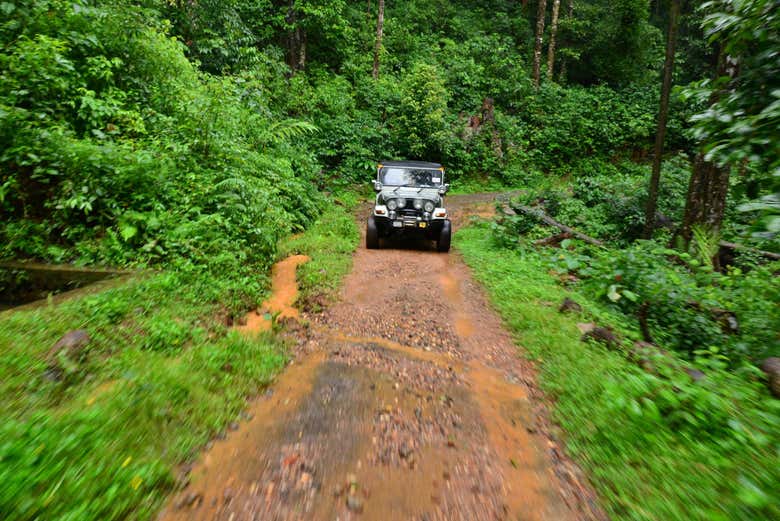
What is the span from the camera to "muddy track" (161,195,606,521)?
230cm

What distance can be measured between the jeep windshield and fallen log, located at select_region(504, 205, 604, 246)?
9.51 ft

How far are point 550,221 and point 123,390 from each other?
10.00 meters

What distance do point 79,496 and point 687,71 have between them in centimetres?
3049

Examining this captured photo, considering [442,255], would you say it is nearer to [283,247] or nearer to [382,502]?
[283,247]

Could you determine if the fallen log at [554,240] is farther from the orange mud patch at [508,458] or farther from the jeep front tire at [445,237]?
the orange mud patch at [508,458]

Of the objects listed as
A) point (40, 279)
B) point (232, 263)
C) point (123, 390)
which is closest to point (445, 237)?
point (232, 263)

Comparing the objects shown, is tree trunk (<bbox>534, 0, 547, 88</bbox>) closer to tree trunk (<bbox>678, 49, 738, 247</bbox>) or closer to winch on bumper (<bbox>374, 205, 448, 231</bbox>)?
tree trunk (<bbox>678, 49, 738, 247</bbox>)

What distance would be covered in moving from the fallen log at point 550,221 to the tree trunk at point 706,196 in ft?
6.20

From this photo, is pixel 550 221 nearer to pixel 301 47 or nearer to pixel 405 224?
pixel 405 224

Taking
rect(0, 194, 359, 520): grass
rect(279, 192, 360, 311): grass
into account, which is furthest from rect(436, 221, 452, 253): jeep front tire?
rect(0, 194, 359, 520): grass

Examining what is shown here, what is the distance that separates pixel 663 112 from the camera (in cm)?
863

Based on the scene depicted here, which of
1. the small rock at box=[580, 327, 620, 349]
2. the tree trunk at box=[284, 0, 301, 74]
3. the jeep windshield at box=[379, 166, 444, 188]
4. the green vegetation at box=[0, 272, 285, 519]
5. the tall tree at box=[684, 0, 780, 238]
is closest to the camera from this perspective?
the green vegetation at box=[0, 272, 285, 519]

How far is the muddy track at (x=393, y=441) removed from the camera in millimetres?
2301

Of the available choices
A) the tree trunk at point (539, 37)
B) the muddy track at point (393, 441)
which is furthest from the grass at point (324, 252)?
the tree trunk at point (539, 37)
